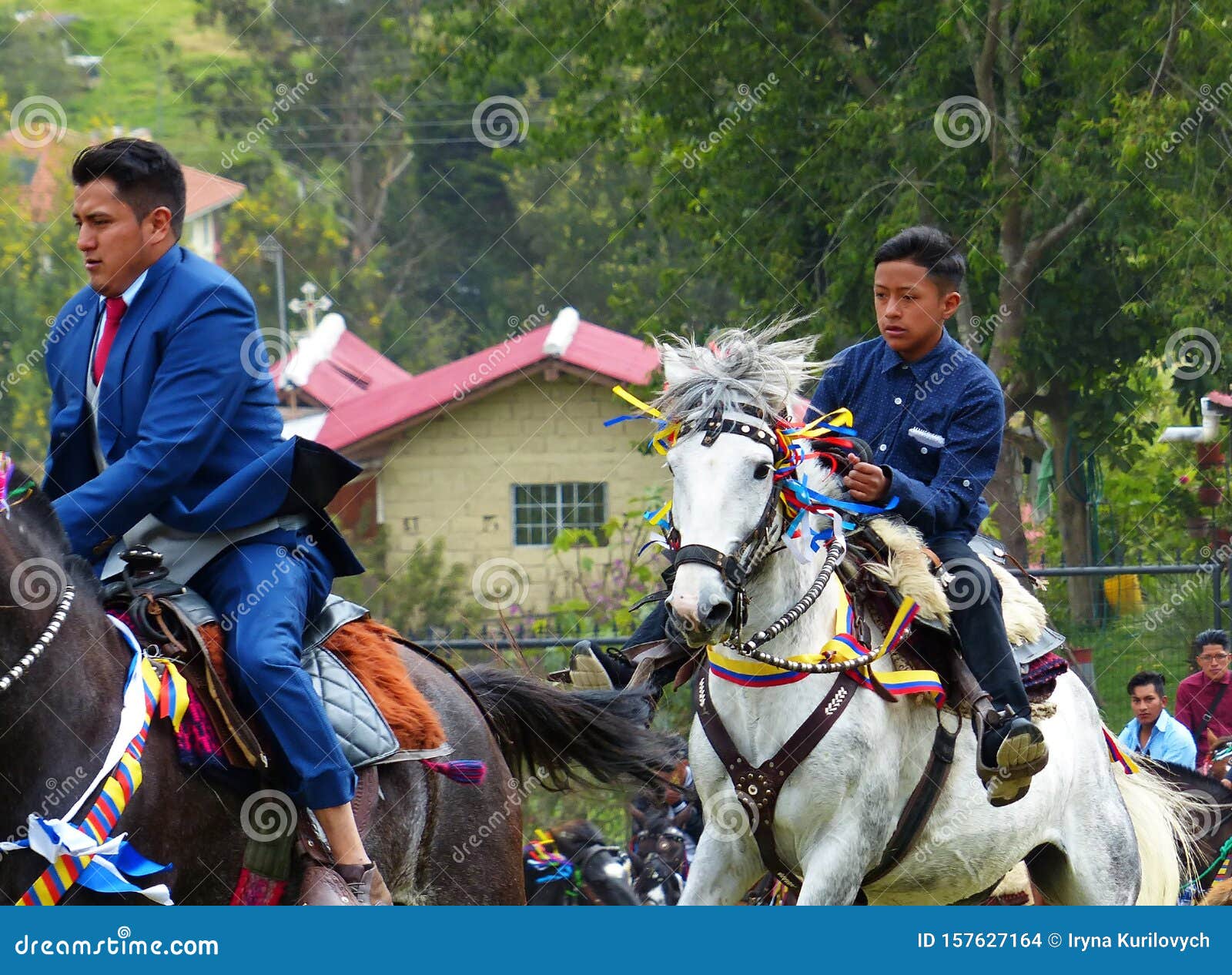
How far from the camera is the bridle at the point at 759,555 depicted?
16.1 feet

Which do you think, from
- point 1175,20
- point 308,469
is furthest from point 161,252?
point 1175,20

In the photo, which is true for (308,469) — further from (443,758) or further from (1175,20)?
(1175,20)

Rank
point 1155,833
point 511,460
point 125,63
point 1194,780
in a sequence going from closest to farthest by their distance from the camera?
point 1155,833 → point 1194,780 → point 511,460 → point 125,63

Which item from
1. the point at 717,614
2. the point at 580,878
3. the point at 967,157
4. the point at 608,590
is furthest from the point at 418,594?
the point at 717,614

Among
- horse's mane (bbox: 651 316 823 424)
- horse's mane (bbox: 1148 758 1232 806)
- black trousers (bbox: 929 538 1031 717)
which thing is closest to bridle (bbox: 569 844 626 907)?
horse's mane (bbox: 1148 758 1232 806)

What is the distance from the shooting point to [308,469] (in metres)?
5.43

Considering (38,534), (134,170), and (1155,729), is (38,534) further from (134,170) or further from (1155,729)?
(1155,729)

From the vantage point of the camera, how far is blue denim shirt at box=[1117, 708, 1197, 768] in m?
10.2

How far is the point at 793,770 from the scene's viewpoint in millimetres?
5438

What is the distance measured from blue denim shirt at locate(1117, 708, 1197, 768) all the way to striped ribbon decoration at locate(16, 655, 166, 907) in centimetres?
691

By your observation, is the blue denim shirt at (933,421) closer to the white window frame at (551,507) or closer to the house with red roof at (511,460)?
the house with red roof at (511,460)

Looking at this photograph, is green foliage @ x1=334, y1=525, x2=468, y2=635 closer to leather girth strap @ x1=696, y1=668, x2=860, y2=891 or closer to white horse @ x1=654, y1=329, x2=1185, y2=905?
white horse @ x1=654, y1=329, x2=1185, y2=905

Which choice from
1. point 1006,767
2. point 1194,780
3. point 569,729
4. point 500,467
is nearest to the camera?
point 1006,767

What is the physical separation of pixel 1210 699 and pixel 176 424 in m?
7.96
